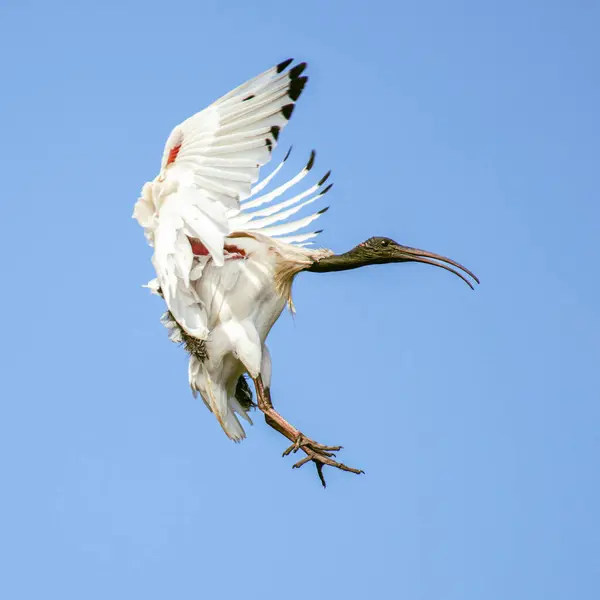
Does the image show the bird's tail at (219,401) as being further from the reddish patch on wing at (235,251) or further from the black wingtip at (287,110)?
the black wingtip at (287,110)

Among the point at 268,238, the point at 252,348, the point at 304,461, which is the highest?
the point at 268,238

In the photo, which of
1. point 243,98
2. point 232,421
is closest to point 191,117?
point 243,98

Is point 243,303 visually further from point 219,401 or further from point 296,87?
point 296,87

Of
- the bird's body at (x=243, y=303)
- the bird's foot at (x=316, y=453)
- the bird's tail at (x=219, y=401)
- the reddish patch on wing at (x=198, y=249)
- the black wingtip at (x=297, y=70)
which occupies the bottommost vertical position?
the bird's foot at (x=316, y=453)

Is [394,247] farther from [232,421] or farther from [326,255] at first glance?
[232,421]

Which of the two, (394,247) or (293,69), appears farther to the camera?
(394,247)

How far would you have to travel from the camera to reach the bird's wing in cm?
1306

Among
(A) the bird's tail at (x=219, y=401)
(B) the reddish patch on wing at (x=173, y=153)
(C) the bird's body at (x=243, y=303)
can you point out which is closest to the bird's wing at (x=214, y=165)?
(B) the reddish patch on wing at (x=173, y=153)

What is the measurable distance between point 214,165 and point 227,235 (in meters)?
0.52

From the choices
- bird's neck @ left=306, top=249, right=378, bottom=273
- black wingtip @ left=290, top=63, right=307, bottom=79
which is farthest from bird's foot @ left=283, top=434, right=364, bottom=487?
black wingtip @ left=290, top=63, right=307, bottom=79

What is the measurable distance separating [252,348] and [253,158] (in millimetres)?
1471

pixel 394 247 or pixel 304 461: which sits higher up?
pixel 394 247

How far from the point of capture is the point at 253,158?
1318cm

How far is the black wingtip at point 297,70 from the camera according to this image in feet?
42.5
